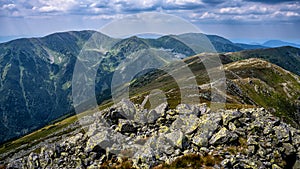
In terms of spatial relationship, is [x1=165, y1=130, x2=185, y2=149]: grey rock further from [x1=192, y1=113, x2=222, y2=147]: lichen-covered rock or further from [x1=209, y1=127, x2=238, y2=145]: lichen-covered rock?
[x1=209, y1=127, x2=238, y2=145]: lichen-covered rock

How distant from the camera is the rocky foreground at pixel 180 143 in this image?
31719 mm

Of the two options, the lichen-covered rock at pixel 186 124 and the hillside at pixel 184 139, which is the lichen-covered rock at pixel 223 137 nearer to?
the hillside at pixel 184 139

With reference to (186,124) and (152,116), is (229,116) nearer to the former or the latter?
(186,124)

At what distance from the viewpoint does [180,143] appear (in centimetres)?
3303

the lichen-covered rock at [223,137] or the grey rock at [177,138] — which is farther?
the lichen-covered rock at [223,137]

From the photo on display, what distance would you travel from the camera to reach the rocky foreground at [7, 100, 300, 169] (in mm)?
31719

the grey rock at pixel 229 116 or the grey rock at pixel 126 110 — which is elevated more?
the grey rock at pixel 229 116

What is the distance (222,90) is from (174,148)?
95078mm

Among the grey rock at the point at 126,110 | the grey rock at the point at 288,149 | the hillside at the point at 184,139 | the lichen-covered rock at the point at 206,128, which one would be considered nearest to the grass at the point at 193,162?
the hillside at the point at 184,139

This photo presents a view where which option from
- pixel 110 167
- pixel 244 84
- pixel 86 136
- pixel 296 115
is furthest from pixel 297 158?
pixel 296 115

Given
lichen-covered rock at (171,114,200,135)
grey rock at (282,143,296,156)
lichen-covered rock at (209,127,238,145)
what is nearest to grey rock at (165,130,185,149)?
lichen-covered rock at (171,114,200,135)

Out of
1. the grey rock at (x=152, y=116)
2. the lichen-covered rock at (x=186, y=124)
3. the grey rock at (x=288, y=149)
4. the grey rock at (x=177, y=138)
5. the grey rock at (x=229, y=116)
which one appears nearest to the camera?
the grey rock at (x=177, y=138)

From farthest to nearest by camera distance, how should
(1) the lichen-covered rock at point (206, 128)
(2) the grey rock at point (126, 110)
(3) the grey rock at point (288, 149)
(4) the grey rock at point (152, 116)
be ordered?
(2) the grey rock at point (126, 110) → (4) the grey rock at point (152, 116) → (3) the grey rock at point (288, 149) → (1) the lichen-covered rock at point (206, 128)

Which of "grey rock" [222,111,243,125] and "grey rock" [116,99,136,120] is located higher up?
"grey rock" [222,111,243,125]
